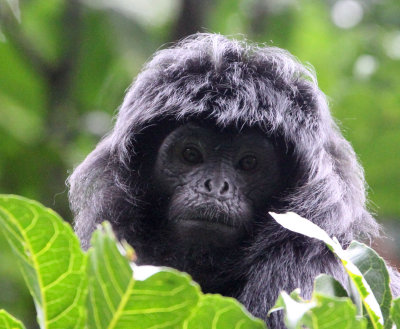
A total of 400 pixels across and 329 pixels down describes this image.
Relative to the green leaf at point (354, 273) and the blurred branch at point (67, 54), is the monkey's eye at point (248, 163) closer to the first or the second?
the green leaf at point (354, 273)

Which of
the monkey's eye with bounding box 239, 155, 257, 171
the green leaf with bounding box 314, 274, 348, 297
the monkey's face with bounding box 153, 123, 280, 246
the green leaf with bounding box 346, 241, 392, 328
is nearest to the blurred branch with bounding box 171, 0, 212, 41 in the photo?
the monkey's face with bounding box 153, 123, 280, 246

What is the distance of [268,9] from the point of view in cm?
833

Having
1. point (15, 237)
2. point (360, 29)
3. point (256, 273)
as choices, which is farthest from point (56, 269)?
point (360, 29)

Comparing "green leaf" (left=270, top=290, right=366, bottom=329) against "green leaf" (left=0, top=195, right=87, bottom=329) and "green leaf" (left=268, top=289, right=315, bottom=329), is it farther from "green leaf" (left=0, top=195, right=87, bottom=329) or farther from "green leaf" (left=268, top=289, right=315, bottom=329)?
"green leaf" (left=0, top=195, right=87, bottom=329)

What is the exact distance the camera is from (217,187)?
13.1 feet

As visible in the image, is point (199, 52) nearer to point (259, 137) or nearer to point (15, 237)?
point (259, 137)

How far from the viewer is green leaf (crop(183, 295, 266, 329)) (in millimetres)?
1713

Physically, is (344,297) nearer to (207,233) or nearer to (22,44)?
(207,233)

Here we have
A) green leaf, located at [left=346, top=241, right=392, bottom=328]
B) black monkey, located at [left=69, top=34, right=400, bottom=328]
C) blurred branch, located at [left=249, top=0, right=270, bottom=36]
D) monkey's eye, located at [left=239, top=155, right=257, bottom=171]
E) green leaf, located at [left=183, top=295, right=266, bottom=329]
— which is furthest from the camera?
blurred branch, located at [left=249, top=0, right=270, bottom=36]

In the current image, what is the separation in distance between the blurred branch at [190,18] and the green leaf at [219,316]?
5543mm

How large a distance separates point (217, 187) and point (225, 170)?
0.15 m

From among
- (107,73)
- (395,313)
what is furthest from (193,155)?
(107,73)

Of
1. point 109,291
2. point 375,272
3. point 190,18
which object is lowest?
point 109,291

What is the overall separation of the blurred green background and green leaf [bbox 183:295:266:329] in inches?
191
